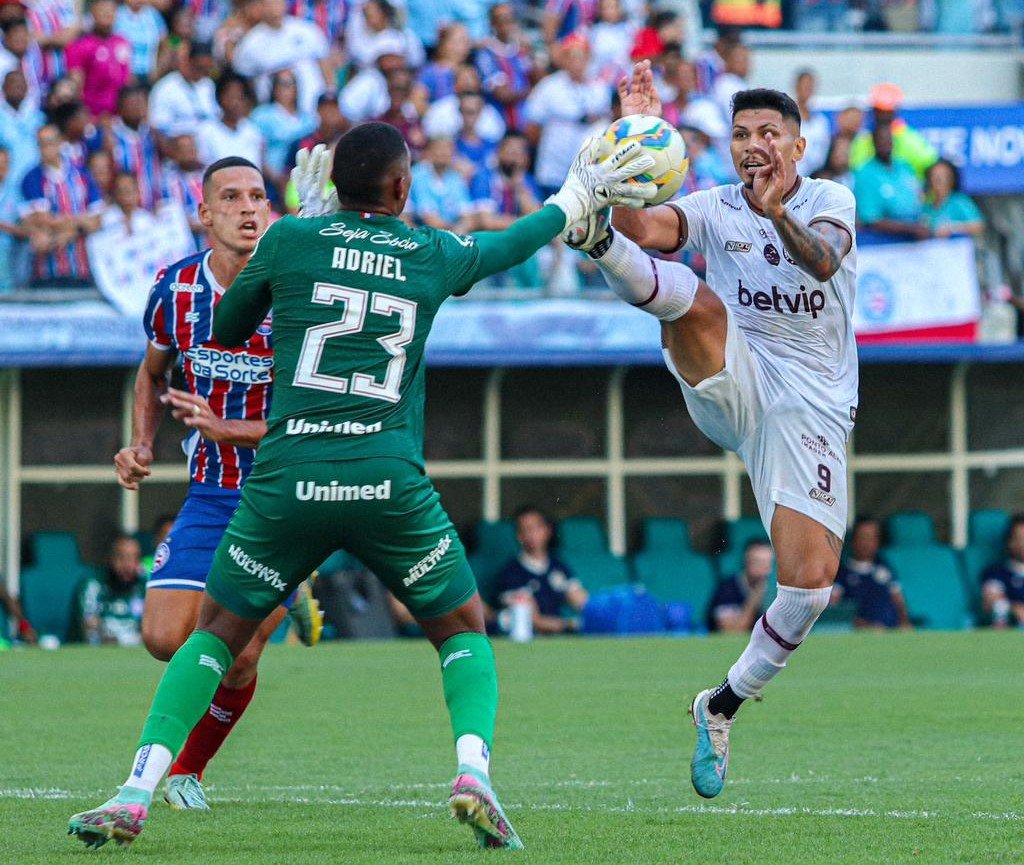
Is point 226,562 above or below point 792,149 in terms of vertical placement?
below

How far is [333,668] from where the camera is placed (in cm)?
1396

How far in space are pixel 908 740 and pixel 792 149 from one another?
3.19 meters

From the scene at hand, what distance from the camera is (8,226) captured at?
15.8 meters

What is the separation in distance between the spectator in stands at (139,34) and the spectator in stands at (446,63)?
8.18 feet

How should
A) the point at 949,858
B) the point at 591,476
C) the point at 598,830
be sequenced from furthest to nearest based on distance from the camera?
the point at 591,476 < the point at 598,830 < the point at 949,858

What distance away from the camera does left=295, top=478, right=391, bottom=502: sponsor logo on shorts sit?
17.9ft

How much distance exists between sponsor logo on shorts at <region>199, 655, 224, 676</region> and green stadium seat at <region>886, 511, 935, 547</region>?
14572mm

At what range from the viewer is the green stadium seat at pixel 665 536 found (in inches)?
749

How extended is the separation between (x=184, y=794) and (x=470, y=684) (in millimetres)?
1681

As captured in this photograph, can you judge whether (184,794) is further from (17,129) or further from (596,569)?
(596,569)

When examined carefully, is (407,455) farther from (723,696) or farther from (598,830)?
(723,696)

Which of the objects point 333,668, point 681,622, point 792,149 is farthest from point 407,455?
point 681,622

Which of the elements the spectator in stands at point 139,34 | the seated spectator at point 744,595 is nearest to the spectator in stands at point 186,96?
the spectator in stands at point 139,34

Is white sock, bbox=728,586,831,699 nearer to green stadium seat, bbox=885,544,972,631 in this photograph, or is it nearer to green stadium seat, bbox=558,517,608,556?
green stadium seat, bbox=558,517,608,556
